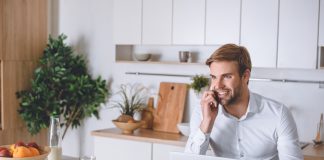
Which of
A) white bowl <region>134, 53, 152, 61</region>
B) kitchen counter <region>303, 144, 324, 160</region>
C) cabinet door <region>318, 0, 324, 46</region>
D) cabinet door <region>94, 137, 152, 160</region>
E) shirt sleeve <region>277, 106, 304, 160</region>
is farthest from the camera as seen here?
white bowl <region>134, 53, 152, 61</region>

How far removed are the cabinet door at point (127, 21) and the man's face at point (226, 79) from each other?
219 cm

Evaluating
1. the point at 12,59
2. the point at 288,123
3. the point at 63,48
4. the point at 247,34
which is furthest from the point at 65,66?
the point at 288,123

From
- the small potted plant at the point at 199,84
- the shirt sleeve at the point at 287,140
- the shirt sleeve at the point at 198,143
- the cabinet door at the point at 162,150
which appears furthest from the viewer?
the small potted plant at the point at 199,84

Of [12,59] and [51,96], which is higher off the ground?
[12,59]

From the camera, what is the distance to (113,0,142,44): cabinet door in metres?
4.43

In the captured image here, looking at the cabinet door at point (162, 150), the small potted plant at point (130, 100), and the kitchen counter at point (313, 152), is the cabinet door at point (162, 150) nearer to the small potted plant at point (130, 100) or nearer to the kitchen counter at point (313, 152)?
the small potted plant at point (130, 100)

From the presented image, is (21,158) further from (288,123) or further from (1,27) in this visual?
(1,27)

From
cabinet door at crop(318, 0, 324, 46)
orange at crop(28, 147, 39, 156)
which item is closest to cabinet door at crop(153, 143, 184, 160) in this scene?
cabinet door at crop(318, 0, 324, 46)

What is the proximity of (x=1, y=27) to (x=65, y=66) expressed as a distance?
0.69 metres

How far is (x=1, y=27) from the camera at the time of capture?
4551 millimetres

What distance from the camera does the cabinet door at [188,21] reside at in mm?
4109

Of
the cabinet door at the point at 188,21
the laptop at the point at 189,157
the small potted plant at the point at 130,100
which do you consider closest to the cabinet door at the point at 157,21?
the cabinet door at the point at 188,21

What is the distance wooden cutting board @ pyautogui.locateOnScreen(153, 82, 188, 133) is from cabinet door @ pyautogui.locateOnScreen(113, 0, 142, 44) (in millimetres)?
515

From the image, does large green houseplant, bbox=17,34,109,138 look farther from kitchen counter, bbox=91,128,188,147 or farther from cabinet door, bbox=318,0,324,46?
cabinet door, bbox=318,0,324,46
